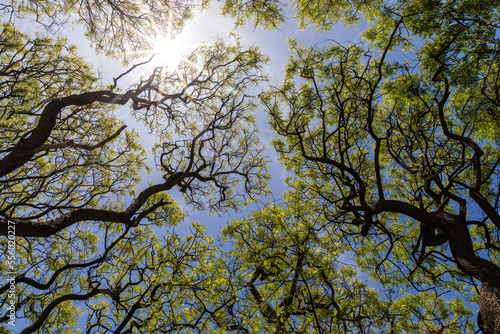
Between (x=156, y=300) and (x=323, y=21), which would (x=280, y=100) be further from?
(x=156, y=300)

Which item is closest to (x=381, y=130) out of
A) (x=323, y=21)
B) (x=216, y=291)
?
(x=323, y=21)

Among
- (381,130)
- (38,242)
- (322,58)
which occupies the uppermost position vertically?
(322,58)

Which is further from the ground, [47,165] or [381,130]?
[47,165]

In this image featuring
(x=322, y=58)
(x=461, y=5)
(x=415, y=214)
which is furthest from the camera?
(x=322, y=58)

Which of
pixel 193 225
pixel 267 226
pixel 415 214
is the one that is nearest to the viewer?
pixel 415 214

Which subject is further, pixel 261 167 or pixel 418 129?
pixel 261 167

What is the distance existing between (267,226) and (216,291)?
9.03ft

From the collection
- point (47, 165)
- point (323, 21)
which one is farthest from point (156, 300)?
point (323, 21)

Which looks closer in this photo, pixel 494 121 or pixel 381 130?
pixel 494 121

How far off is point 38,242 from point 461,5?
555 inches

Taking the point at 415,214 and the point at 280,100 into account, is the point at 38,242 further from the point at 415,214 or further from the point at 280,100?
the point at 415,214

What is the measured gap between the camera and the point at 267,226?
8.30 meters

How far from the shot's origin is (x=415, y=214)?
4.46 m

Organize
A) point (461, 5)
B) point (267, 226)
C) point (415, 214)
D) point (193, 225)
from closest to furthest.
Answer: point (415, 214)
point (461, 5)
point (267, 226)
point (193, 225)
